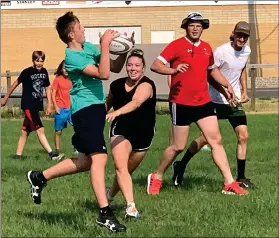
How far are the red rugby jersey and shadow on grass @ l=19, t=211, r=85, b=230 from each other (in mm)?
A: 2185

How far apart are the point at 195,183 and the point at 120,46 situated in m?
2.95

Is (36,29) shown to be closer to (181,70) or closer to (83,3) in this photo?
(83,3)

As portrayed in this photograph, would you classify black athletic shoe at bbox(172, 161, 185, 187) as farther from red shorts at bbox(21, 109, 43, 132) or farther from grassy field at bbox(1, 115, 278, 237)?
red shorts at bbox(21, 109, 43, 132)

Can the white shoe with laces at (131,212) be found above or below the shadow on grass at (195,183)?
above

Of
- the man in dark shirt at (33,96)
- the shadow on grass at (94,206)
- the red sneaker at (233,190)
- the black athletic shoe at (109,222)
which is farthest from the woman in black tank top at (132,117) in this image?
the man in dark shirt at (33,96)

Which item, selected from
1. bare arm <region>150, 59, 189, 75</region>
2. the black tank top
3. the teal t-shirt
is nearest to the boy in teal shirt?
the teal t-shirt

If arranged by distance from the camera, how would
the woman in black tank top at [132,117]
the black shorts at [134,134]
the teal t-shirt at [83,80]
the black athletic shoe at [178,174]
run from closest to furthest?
the teal t-shirt at [83,80]
the woman in black tank top at [132,117]
the black shorts at [134,134]
the black athletic shoe at [178,174]

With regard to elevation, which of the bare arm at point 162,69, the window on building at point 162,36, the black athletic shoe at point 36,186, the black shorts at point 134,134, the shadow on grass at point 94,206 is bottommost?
the shadow on grass at point 94,206

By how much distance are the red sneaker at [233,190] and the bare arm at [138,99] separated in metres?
1.76

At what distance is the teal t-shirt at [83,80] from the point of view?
6.62 m

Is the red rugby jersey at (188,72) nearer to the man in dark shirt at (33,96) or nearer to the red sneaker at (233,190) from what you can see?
the red sneaker at (233,190)

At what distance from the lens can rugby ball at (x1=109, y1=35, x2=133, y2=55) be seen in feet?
22.6

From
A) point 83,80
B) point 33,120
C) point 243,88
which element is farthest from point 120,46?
point 33,120

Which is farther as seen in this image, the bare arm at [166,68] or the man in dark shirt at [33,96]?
the man in dark shirt at [33,96]
